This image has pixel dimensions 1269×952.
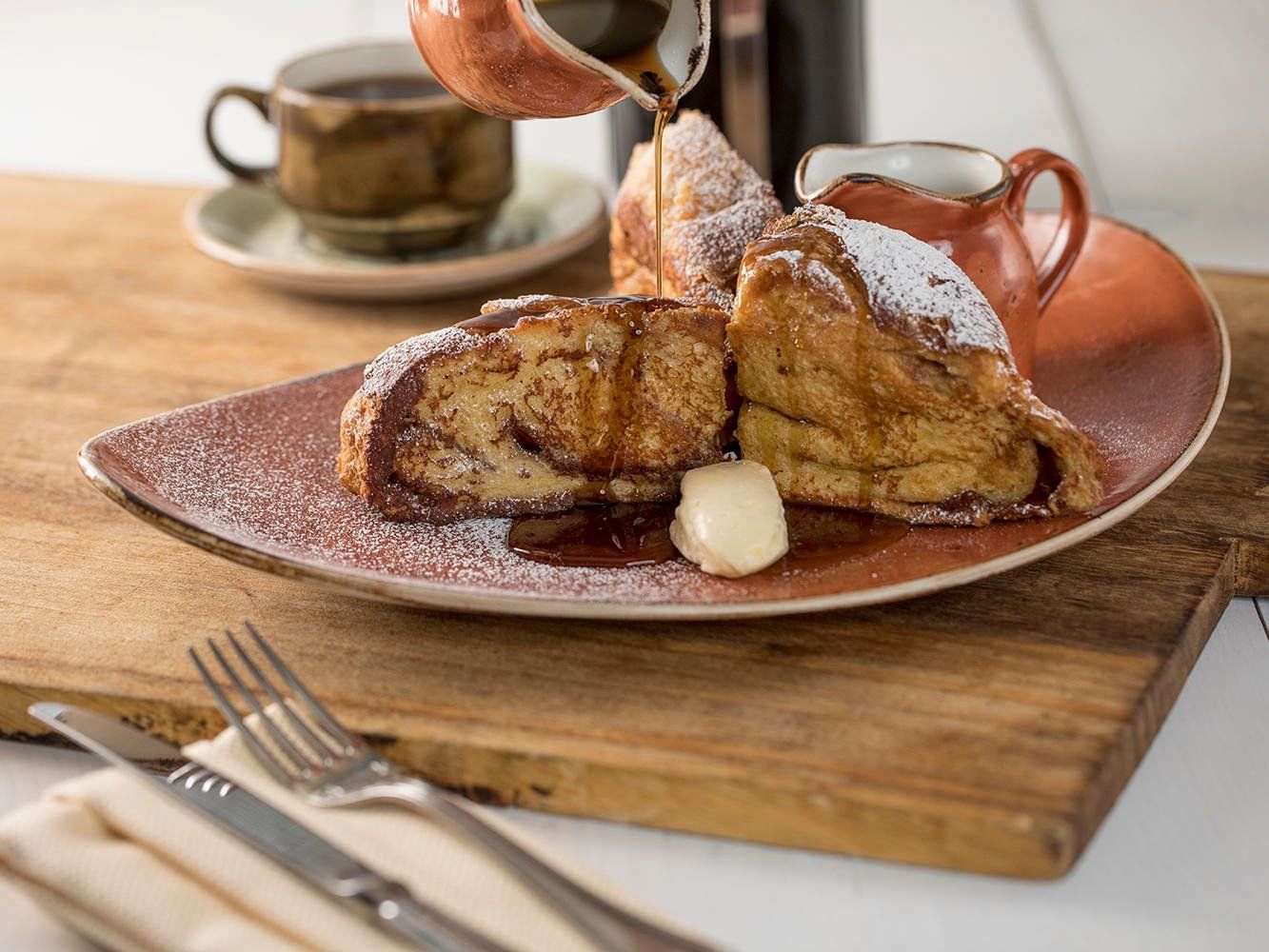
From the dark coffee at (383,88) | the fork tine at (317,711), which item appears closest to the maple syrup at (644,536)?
the fork tine at (317,711)

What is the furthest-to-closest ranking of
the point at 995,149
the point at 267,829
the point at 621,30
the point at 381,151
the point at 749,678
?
the point at 995,149
the point at 381,151
the point at 621,30
the point at 749,678
the point at 267,829

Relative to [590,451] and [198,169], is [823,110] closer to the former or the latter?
[590,451]

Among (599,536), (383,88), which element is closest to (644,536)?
(599,536)

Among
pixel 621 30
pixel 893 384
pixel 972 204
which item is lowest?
pixel 893 384

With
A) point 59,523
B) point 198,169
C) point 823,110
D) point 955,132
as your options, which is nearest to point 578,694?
point 59,523

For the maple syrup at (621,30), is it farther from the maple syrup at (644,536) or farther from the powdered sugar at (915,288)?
the maple syrup at (644,536)

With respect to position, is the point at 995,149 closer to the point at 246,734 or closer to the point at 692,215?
the point at 692,215
